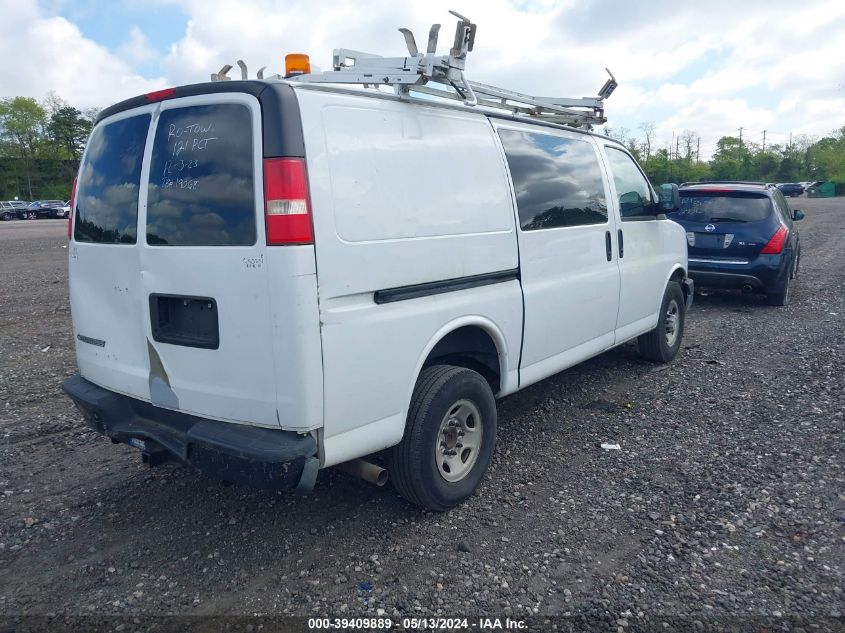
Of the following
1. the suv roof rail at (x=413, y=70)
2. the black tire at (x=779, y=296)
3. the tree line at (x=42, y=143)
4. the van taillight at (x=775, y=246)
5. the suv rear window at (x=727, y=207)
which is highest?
the tree line at (x=42, y=143)

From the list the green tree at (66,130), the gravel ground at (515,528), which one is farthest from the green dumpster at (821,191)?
the green tree at (66,130)

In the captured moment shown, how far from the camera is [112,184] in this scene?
356cm

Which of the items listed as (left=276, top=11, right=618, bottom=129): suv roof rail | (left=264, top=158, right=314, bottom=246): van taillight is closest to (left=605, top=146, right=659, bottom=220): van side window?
(left=276, top=11, right=618, bottom=129): suv roof rail

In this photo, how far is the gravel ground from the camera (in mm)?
3037

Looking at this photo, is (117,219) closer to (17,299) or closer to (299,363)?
(299,363)

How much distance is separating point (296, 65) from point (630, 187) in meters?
3.38

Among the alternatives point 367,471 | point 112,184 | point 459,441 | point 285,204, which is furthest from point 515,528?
point 112,184

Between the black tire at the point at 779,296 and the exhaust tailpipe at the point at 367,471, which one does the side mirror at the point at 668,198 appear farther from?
the black tire at the point at 779,296

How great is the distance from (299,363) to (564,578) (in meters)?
1.63

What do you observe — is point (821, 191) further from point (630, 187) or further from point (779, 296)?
point (630, 187)

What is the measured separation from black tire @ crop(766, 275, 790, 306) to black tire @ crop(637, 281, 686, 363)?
3287mm

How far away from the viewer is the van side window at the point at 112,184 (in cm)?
340

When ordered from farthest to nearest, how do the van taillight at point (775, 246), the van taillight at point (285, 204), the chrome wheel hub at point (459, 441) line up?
the van taillight at point (775, 246)
the chrome wheel hub at point (459, 441)
the van taillight at point (285, 204)

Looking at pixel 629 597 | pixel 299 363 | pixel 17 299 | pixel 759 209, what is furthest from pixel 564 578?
pixel 17 299
